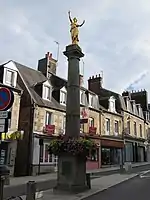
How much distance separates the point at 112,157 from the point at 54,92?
11547mm

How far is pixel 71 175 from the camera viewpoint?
10.7m

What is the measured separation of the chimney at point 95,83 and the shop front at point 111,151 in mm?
8269

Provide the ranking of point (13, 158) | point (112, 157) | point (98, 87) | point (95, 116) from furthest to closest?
point (98, 87) → point (112, 157) → point (95, 116) → point (13, 158)

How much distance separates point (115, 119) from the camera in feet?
108

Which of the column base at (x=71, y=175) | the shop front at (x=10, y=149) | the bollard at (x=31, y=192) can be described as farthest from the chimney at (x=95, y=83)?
the bollard at (x=31, y=192)

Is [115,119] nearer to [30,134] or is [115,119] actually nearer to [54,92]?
[54,92]

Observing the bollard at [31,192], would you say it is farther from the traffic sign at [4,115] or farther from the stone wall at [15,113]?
the stone wall at [15,113]

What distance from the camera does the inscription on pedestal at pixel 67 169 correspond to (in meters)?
10.8

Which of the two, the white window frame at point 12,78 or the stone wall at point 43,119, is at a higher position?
the white window frame at point 12,78

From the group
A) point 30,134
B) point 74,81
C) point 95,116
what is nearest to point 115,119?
point 95,116

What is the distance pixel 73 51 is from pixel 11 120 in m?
10.2

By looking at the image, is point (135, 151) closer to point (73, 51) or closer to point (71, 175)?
point (73, 51)

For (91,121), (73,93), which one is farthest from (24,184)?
(91,121)

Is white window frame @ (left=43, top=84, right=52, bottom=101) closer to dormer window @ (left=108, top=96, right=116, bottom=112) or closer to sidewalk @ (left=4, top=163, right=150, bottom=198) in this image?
sidewalk @ (left=4, top=163, right=150, bottom=198)
